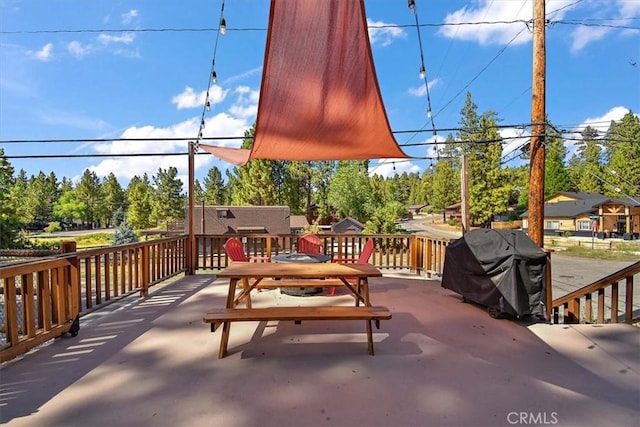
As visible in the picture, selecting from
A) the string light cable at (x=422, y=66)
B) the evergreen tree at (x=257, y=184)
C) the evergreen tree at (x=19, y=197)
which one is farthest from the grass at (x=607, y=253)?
the evergreen tree at (x=19, y=197)

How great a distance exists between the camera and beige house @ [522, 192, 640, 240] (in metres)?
27.3

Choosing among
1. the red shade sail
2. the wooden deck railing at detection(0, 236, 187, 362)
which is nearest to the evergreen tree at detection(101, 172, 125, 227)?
the wooden deck railing at detection(0, 236, 187, 362)

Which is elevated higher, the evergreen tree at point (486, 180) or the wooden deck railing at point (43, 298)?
the evergreen tree at point (486, 180)

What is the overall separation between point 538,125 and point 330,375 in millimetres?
5177

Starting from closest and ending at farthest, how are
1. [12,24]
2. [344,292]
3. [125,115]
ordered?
[344,292]
[12,24]
[125,115]

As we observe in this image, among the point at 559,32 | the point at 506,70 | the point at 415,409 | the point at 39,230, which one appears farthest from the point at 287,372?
the point at 39,230

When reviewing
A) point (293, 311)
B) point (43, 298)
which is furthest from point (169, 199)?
point (293, 311)

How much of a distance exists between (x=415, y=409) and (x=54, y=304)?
311 centimetres

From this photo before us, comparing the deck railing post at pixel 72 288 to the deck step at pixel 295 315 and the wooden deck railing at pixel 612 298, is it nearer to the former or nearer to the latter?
the deck step at pixel 295 315

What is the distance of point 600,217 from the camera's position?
91.2ft

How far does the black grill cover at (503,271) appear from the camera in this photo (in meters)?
3.35

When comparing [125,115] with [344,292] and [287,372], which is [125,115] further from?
[287,372]

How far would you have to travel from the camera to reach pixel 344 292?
15.4 feet
